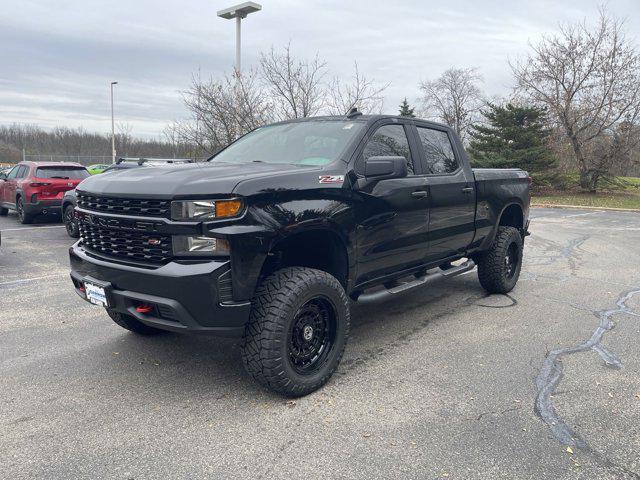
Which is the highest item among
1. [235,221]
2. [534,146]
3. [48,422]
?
[534,146]

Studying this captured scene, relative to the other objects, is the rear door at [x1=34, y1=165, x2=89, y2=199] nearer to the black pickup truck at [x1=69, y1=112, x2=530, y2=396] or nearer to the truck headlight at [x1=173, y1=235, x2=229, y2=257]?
the black pickup truck at [x1=69, y1=112, x2=530, y2=396]

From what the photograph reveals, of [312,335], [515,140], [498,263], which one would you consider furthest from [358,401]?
[515,140]

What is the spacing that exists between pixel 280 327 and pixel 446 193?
8.19ft

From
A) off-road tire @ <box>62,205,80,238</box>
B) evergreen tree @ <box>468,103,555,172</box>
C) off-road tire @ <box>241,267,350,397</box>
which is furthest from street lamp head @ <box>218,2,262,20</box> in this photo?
evergreen tree @ <box>468,103,555,172</box>

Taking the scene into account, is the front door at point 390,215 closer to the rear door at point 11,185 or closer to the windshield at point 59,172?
the windshield at point 59,172

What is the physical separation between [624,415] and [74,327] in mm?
4672

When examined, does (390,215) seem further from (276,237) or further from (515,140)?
(515,140)

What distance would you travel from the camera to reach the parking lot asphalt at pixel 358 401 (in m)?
2.76

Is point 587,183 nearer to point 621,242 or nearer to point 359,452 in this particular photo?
point 621,242

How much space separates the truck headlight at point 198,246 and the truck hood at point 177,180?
27 cm

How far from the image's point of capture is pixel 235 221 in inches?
122

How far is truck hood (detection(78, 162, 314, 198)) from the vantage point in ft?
10.3

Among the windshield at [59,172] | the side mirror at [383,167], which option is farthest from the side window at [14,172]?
the side mirror at [383,167]

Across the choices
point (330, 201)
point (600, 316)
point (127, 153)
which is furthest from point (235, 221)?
point (127, 153)
